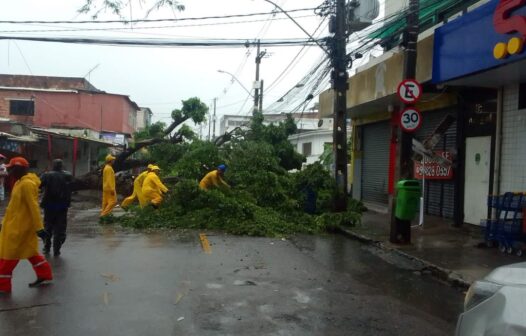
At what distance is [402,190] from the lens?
34.8ft

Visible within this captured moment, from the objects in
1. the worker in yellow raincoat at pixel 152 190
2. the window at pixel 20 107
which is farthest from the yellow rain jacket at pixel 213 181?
the window at pixel 20 107

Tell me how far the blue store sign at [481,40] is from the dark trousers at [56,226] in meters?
8.34

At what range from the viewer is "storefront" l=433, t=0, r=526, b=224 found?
31.0ft

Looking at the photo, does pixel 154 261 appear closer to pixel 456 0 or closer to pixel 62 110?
pixel 456 0

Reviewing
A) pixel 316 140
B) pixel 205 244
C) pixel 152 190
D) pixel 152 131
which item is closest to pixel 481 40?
pixel 205 244

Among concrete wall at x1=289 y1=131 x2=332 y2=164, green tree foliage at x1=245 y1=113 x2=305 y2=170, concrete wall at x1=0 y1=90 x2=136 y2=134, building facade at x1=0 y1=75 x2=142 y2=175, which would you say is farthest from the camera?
concrete wall at x1=289 y1=131 x2=332 y2=164

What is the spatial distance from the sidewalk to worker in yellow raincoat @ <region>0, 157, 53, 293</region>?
19.7 ft

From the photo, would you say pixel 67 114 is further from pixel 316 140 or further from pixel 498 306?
pixel 498 306

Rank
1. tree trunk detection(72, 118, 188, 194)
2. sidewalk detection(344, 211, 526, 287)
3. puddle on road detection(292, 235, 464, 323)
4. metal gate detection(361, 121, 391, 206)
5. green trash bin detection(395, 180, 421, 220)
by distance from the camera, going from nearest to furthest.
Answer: puddle on road detection(292, 235, 464, 323)
sidewalk detection(344, 211, 526, 287)
green trash bin detection(395, 180, 421, 220)
metal gate detection(361, 121, 391, 206)
tree trunk detection(72, 118, 188, 194)

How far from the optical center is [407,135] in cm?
1098

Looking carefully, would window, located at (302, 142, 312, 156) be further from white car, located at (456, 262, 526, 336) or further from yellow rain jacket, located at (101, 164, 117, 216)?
white car, located at (456, 262, 526, 336)

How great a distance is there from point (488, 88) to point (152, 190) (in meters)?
9.14

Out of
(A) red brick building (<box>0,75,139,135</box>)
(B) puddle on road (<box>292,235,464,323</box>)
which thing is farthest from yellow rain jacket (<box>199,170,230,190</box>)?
(A) red brick building (<box>0,75,139,135</box>)

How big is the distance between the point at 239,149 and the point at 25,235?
11687 millimetres
